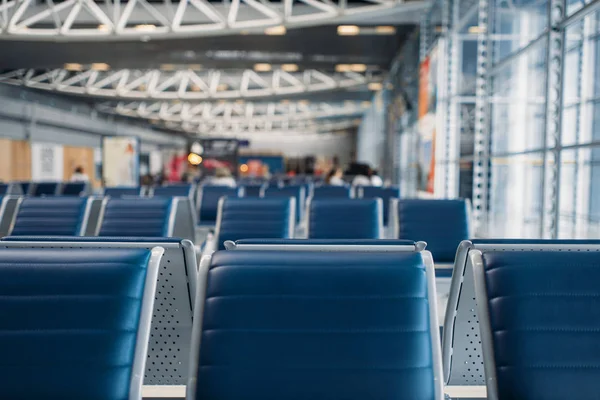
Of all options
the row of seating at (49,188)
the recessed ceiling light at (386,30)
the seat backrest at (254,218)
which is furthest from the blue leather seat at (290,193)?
the recessed ceiling light at (386,30)

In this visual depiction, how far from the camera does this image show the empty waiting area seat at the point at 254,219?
17.7 ft

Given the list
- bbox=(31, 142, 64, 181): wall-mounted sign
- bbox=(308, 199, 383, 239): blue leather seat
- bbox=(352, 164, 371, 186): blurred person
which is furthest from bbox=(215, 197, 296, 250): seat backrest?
bbox=(31, 142, 64, 181): wall-mounted sign

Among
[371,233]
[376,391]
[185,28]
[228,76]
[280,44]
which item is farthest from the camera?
[228,76]

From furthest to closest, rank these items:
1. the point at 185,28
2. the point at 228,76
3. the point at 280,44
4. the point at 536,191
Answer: the point at 228,76 → the point at 280,44 → the point at 185,28 → the point at 536,191

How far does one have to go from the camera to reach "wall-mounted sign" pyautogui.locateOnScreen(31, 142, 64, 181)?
26281 millimetres

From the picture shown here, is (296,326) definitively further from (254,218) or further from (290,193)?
(290,193)

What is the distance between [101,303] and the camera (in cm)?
186

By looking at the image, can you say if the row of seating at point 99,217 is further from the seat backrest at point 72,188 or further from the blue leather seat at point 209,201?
the seat backrest at point 72,188

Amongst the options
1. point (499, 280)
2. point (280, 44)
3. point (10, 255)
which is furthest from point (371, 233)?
point (280, 44)

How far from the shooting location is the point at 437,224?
537 cm

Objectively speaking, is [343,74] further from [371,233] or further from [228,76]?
[371,233]


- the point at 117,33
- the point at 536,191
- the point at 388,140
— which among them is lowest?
the point at 536,191

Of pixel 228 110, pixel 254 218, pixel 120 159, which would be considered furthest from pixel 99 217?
pixel 228 110

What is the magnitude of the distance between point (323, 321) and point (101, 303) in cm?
67
